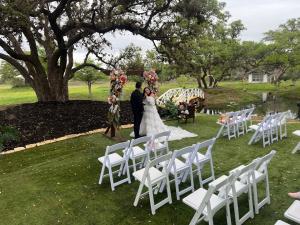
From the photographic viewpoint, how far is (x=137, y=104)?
10.0 meters

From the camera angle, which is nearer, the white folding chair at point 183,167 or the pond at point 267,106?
the white folding chair at point 183,167

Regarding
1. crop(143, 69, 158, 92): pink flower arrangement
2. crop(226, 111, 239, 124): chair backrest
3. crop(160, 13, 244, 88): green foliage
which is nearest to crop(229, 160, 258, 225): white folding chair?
crop(226, 111, 239, 124): chair backrest

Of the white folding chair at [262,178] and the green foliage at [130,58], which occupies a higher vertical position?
the green foliage at [130,58]

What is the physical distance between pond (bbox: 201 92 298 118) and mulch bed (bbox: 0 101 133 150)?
12853mm

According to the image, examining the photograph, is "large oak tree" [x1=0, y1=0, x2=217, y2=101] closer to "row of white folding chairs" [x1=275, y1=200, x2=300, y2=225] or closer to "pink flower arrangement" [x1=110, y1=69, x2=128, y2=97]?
"pink flower arrangement" [x1=110, y1=69, x2=128, y2=97]

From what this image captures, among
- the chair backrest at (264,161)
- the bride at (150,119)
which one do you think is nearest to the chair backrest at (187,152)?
the chair backrest at (264,161)

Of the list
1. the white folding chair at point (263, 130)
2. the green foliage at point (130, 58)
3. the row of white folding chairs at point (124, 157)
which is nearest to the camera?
the row of white folding chairs at point (124, 157)

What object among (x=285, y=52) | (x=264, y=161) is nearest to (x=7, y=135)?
(x=264, y=161)

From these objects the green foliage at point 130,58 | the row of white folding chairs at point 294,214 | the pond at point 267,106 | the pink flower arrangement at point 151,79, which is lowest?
the pond at point 267,106

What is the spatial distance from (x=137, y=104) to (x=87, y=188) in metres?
4.11

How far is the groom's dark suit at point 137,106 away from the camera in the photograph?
9.88 meters

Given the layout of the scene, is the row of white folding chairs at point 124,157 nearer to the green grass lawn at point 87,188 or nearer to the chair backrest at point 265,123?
the green grass lawn at point 87,188

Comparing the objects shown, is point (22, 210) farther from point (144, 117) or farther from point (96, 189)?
point (144, 117)

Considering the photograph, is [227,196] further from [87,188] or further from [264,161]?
Answer: [87,188]
